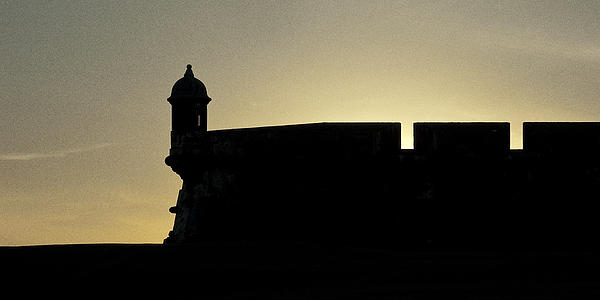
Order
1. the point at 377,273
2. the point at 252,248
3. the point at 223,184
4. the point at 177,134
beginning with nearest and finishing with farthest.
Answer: the point at 377,273, the point at 252,248, the point at 223,184, the point at 177,134

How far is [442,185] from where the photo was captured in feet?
40.8

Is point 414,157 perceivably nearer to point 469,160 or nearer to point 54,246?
point 469,160

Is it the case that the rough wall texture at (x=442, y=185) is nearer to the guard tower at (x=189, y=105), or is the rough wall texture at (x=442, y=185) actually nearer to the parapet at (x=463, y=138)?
the parapet at (x=463, y=138)

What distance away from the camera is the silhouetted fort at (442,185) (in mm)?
12422

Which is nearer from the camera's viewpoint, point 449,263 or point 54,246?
point 449,263


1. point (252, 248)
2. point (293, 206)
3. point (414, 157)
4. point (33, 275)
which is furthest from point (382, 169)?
point (33, 275)

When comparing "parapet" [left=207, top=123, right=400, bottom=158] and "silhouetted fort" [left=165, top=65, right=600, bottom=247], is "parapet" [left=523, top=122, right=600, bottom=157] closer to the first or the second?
"silhouetted fort" [left=165, top=65, right=600, bottom=247]

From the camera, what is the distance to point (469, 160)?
1245cm

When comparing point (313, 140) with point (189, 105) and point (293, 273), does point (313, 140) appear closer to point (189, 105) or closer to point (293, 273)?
point (189, 105)

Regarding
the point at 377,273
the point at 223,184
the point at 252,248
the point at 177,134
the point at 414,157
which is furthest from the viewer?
the point at 177,134

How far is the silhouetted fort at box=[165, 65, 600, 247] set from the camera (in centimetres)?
1242

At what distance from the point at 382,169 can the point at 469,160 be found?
1.15m

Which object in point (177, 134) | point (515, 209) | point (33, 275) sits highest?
point (177, 134)

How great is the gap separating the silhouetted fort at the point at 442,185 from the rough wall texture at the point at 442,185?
0.01 m
